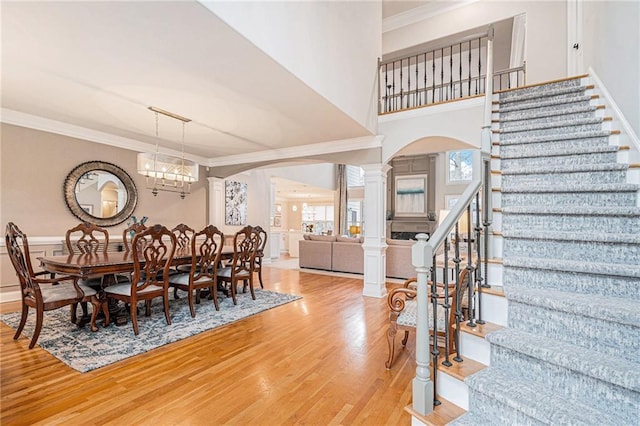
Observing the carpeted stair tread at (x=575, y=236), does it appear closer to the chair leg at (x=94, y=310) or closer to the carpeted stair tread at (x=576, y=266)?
the carpeted stair tread at (x=576, y=266)

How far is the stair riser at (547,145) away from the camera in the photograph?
257 centimetres

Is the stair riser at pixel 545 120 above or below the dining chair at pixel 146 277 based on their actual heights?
above

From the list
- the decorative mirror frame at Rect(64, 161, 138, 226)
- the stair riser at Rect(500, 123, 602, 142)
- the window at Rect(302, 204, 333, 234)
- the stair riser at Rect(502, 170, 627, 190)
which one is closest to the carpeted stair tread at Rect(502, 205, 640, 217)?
the stair riser at Rect(502, 170, 627, 190)

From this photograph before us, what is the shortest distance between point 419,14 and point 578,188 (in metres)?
5.83

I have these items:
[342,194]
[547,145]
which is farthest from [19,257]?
[342,194]

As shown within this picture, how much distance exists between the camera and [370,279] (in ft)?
16.1

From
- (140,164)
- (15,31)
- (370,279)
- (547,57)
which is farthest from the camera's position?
(547,57)

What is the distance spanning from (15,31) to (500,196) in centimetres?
375

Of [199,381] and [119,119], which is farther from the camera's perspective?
[119,119]

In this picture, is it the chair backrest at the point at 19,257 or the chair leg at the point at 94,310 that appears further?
the chair leg at the point at 94,310

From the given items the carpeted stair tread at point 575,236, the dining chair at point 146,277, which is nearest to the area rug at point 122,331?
the dining chair at point 146,277

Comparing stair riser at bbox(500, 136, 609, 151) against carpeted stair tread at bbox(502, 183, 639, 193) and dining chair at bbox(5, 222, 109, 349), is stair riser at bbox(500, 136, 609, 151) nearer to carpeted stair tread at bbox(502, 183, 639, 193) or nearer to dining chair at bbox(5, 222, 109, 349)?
carpeted stair tread at bbox(502, 183, 639, 193)

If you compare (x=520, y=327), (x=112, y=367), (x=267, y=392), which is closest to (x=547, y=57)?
(x=520, y=327)

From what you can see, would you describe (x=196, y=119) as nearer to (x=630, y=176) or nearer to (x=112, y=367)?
Answer: (x=112, y=367)
